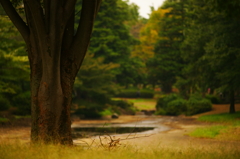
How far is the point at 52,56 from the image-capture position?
28.5ft

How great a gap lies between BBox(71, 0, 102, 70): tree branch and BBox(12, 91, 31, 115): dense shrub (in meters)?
14.4

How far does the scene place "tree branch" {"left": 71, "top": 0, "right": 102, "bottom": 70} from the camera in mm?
9242

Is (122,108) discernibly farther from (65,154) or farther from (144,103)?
(65,154)

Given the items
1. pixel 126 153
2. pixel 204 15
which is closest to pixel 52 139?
pixel 126 153

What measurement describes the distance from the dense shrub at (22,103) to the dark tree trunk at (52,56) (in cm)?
1424

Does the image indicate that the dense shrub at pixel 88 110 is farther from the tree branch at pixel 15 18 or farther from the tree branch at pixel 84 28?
the tree branch at pixel 15 18

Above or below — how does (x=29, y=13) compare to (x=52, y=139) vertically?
above

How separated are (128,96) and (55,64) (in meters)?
39.0

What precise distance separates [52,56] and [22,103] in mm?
15427

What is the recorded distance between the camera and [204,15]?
86.4 feet

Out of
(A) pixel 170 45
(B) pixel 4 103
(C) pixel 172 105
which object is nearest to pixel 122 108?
(C) pixel 172 105

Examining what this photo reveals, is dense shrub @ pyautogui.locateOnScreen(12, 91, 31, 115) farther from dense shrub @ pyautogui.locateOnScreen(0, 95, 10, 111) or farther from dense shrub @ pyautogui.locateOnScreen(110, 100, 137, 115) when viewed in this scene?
dense shrub @ pyautogui.locateOnScreen(110, 100, 137, 115)

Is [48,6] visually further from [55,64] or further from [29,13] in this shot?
[55,64]

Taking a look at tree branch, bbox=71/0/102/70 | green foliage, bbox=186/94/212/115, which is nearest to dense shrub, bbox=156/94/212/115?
green foliage, bbox=186/94/212/115
